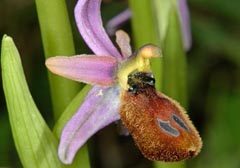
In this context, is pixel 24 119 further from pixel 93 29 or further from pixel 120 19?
pixel 120 19

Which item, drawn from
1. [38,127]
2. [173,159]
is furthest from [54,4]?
[173,159]

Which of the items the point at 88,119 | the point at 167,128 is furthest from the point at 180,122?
the point at 88,119

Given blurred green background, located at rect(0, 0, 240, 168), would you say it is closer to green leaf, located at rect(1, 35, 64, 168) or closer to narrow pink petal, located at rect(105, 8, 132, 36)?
narrow pink petal, located at rect(105, 8, 132, 36)

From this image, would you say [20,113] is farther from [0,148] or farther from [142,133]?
[0,148]

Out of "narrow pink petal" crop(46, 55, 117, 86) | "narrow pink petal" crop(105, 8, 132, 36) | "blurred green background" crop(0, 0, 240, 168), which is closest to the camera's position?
"narrow pink petal" crop(46, 55, 117, 86)

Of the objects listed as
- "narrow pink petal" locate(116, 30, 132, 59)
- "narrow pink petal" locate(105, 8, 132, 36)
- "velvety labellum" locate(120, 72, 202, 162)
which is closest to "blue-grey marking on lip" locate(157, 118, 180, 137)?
"velvety labellum" locate(120, 72, 202, 162)

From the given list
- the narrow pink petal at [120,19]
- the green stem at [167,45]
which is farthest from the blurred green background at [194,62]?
the green stem at [167,45]
